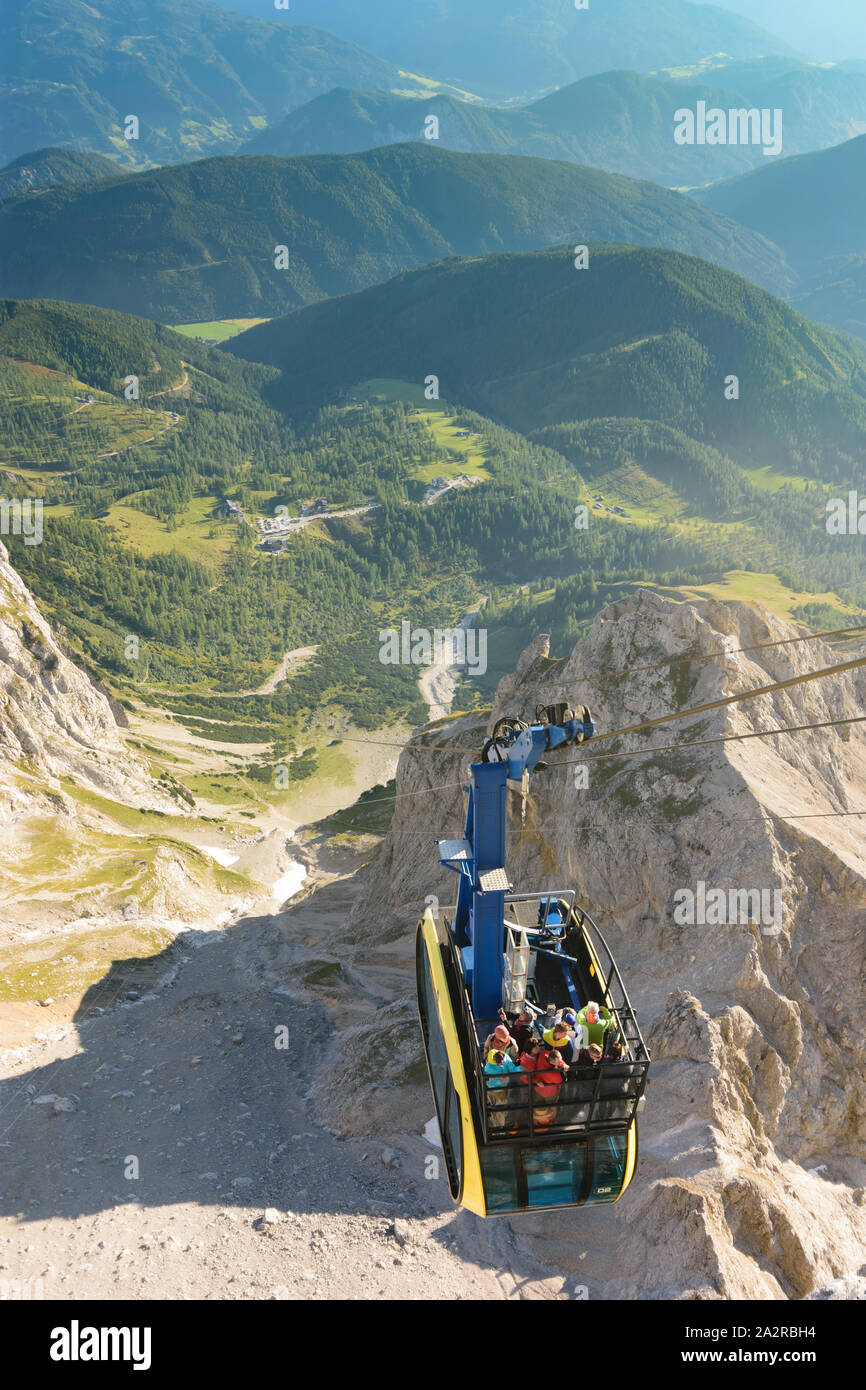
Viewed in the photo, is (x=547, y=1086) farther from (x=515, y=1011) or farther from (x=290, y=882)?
(x=290, y=882)

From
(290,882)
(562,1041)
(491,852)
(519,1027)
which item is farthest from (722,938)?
(290,882)

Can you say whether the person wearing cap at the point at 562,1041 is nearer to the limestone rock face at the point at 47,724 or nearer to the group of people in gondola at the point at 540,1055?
the group of people in gondola at the point at 540,1055

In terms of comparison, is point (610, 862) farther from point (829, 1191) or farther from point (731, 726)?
point (829, 1191)

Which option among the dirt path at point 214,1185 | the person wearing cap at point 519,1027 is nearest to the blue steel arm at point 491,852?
the person wearing cap at point 519,1027

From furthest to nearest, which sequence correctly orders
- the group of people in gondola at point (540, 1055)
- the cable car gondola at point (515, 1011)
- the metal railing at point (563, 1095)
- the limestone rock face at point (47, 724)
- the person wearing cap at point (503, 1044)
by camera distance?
the limestone rock face at point (47, 724)
the person wearing cap at point (503, 1044)
the cable car gondola at point (515, 1011)
the group of people in gondola at point (540, 1055)
the metal railing at point (563, 1095)

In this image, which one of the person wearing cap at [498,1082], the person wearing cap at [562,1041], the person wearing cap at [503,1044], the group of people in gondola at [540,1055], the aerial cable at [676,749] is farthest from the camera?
the aerial cable at [676,749]

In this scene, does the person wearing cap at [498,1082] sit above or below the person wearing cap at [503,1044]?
below
